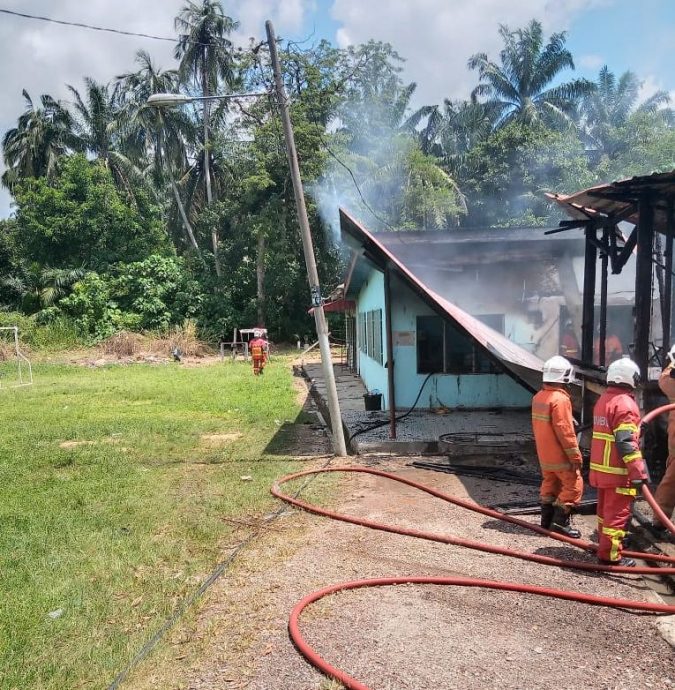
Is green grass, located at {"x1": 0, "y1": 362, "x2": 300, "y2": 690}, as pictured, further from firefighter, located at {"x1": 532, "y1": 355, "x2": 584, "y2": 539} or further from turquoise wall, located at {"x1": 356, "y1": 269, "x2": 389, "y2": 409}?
firefighter, located at {"x1": 532, "y1": 355, "x2": 584, "y2": 539}

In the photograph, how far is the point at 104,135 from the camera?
3375 centimetres

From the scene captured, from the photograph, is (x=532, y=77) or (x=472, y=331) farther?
(x=532, y=77)

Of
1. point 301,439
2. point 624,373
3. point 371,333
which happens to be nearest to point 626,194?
point 624,373

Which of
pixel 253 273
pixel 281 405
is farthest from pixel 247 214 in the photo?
pixel 281 405

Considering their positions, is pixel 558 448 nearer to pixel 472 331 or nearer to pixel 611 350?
pixel 472 331

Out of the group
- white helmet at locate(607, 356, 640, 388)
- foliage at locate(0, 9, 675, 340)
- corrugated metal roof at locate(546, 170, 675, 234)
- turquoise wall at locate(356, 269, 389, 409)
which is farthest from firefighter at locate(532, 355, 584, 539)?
foliage at locate(0, 9, 675, 340)

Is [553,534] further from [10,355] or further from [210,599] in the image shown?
[10,355]

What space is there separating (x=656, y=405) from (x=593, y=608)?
347 centimetres

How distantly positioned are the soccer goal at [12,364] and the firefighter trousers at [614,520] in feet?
56.5

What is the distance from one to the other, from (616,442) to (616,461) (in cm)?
14

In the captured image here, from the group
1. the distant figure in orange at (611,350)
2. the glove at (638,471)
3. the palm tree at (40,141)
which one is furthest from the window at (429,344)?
the palm tree at (40,141)

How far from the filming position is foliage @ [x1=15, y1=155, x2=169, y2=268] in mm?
29641

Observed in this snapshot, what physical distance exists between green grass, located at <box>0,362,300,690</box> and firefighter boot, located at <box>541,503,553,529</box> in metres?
2.56

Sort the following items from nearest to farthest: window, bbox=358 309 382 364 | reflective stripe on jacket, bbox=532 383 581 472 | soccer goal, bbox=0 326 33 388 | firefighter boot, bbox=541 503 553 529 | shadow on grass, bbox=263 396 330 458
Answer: reflective stripe on jacket, bbox=532 383 581 472 → firefighter boot, bbox=541 503 553 529 → shadow on grass, bbox=263 396 330 458 → window, bbox=358 309 382 364 → soccer goal, bbox=0 326 33 388
